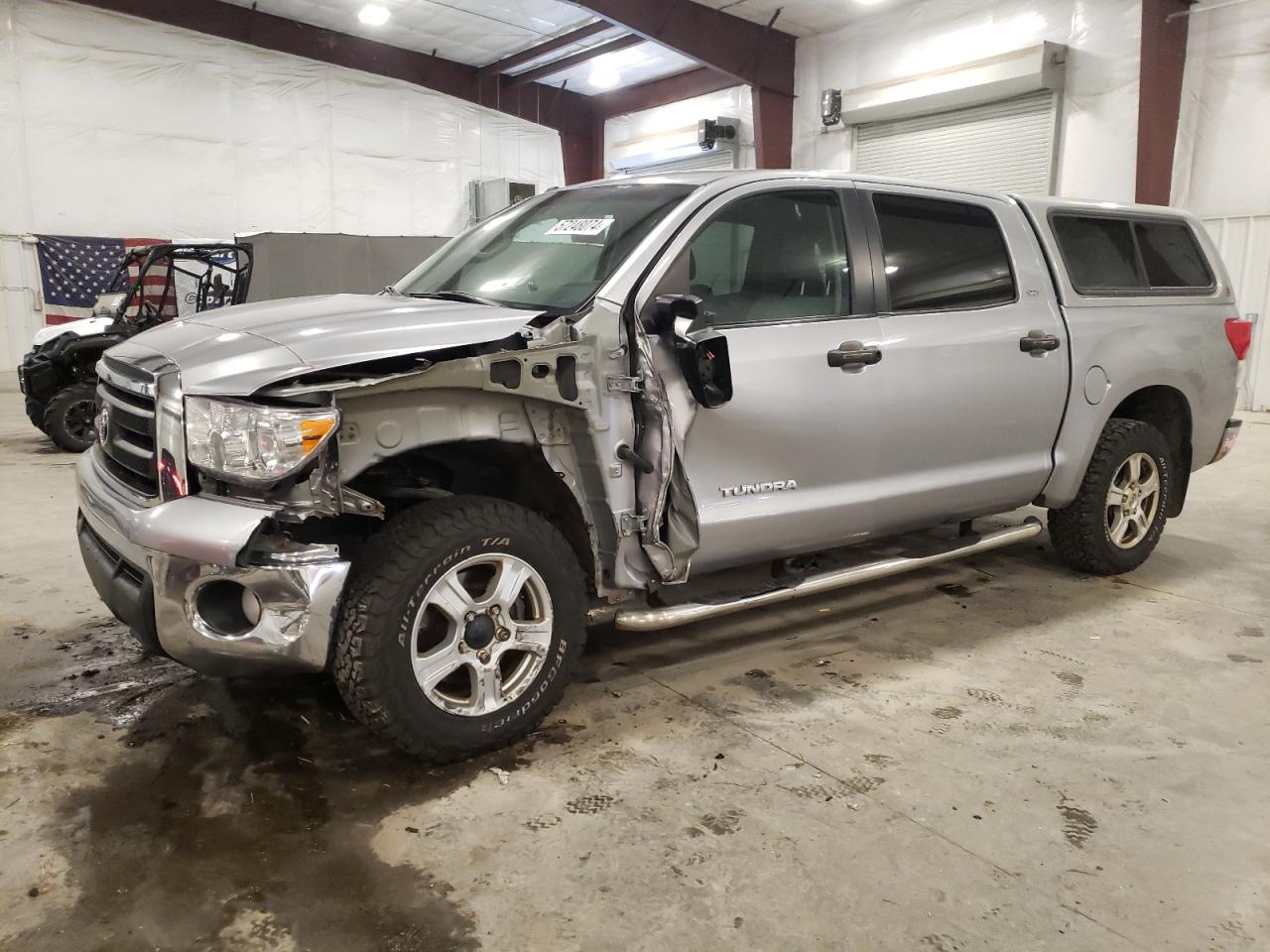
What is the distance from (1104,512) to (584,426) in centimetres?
285

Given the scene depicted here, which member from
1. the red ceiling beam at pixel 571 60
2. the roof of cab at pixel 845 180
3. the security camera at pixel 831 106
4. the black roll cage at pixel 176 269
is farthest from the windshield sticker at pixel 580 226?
the red ceiling beam at pixel 571 60

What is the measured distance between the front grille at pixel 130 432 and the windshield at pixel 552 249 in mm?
1057

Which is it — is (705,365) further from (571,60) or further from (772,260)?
(571,60)

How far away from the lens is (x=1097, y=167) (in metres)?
11.0

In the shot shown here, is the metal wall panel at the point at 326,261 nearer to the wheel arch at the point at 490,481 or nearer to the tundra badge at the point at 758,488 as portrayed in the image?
the wheel arch at the point at 490,481

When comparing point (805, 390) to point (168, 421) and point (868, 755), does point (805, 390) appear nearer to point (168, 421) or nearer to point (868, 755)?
point (868, 755)

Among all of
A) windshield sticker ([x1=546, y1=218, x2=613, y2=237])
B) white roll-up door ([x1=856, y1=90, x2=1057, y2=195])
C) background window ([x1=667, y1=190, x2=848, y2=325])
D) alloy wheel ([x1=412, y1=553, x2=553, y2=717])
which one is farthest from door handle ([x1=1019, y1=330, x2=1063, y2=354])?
white roll-up door ([x1=856, y1=90, x2=1057, y2=195])

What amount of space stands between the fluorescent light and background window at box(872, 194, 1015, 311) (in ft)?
45.8

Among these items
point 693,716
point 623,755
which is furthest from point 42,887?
point 693,716

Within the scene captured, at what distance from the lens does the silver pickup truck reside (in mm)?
2334

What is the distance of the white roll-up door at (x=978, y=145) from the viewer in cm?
1161

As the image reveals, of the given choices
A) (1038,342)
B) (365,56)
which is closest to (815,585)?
(1038,342)

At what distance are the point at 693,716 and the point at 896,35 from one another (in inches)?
493

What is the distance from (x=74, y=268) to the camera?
44.1 feet
